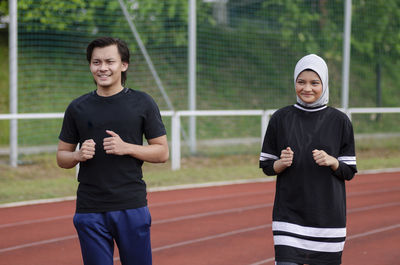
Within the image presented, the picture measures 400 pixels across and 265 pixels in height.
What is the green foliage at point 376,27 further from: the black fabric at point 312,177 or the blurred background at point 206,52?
the black fabric at point 312,177

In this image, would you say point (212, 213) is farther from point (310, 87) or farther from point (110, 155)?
point (110, 155)

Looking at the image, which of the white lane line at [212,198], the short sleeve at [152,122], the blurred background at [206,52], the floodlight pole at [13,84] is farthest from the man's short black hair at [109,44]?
the blurred background at [206,52]

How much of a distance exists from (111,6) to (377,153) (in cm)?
765

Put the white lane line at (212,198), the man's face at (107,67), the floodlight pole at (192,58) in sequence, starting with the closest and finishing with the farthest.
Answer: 1. the man's face at (107,67)
2. the white lane line at (212,198)
3. the floodlight pole at (192,58)

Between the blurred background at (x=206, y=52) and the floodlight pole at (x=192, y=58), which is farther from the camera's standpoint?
the blurred background at (x=206, y=52)

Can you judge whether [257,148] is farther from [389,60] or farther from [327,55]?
[389,60]

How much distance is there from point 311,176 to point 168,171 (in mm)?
8520

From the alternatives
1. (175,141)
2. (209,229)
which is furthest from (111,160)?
(175,141)

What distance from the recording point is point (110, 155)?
3.10m

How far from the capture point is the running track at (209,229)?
5.86 metres

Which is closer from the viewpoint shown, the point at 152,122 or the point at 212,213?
the point at 152,122

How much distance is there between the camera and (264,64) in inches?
706

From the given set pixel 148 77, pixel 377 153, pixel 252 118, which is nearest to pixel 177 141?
pixel 148 77

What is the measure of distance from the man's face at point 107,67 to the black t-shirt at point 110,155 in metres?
0.07
